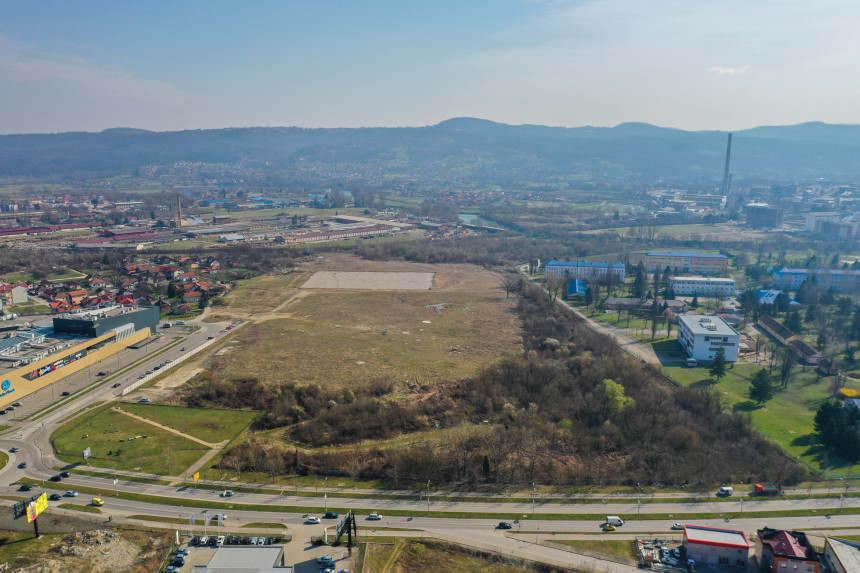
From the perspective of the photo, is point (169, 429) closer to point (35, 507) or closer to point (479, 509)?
point (35, 507)

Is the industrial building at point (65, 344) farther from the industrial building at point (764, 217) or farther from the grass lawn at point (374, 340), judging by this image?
the industrial building at point (764, 217)

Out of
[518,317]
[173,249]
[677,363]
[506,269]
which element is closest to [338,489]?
[677,363]

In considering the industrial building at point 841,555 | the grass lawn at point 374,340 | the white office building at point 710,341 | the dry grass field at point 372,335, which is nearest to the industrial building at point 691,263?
the dry grass field at point 372,335

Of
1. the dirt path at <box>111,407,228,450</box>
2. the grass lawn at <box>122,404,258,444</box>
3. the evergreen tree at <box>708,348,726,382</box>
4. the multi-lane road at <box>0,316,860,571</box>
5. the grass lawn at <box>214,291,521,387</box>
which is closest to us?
the multi-lane road at <box>0,316,860,571</box>

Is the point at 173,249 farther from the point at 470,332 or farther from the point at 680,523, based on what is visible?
the point at 680,523

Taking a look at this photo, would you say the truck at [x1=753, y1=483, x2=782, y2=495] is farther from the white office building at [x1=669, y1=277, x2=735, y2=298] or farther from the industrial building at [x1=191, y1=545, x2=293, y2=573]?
the white office building at [x1=669, y1=277, x2=735, y2=298]

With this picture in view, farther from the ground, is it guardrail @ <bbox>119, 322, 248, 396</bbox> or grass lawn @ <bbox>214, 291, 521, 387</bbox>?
guardrail @ <bbox>119, 322, 248, 396</bbox>

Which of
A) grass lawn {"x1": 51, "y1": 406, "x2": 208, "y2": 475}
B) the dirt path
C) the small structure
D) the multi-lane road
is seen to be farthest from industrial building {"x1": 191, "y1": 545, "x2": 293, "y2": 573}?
the small structure
